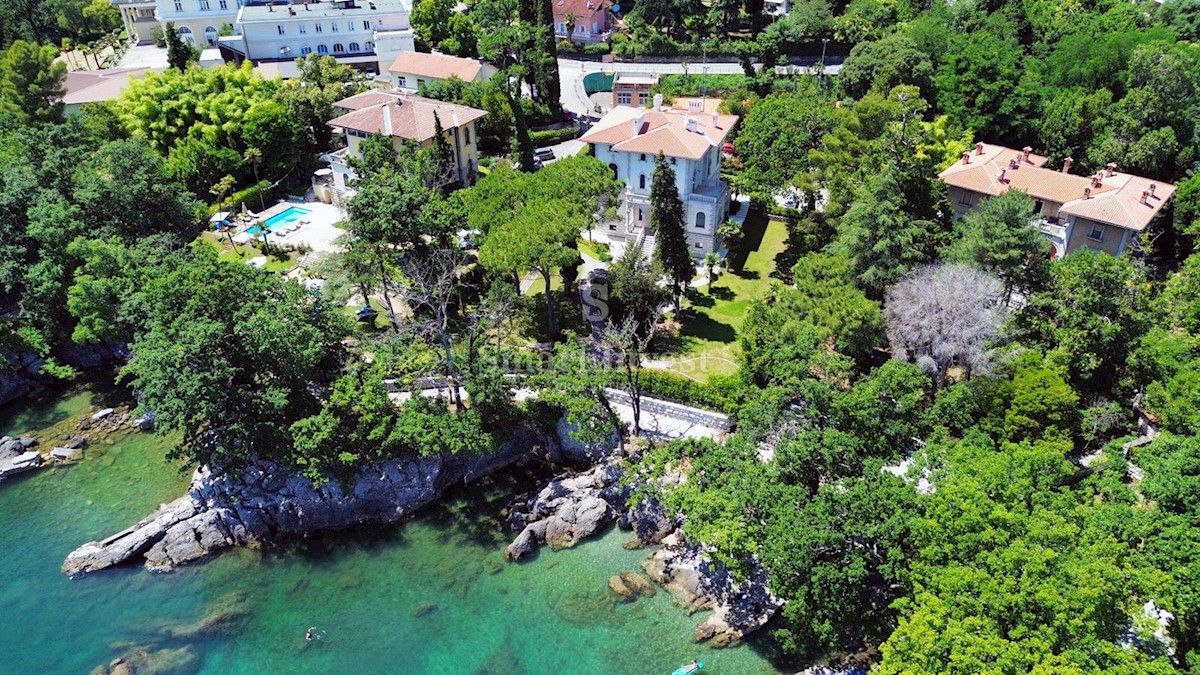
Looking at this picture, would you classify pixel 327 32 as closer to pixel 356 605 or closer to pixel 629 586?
pixel 356 605

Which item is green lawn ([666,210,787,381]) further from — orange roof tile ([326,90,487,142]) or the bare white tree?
orange roof tile ([326,90,487,142])

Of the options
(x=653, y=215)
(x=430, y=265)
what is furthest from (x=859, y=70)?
(x=430, y=265)

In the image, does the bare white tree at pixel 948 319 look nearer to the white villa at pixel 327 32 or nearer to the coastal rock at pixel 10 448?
the coastal rock at pixel 10 448

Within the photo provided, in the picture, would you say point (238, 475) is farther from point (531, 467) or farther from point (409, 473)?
point (531, 467)

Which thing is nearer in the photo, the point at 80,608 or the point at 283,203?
the point at 80,608

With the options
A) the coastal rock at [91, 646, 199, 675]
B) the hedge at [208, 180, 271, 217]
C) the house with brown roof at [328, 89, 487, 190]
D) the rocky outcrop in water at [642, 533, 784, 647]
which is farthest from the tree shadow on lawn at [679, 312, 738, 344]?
the hedge at [208, 180, 271, 217]

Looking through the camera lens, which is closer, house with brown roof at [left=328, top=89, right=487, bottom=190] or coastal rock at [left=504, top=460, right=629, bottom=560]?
coastal rock at [left=504, top=460, right=629, bottom=560]

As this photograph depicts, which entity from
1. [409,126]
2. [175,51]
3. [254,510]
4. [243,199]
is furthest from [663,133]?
[175,51]
